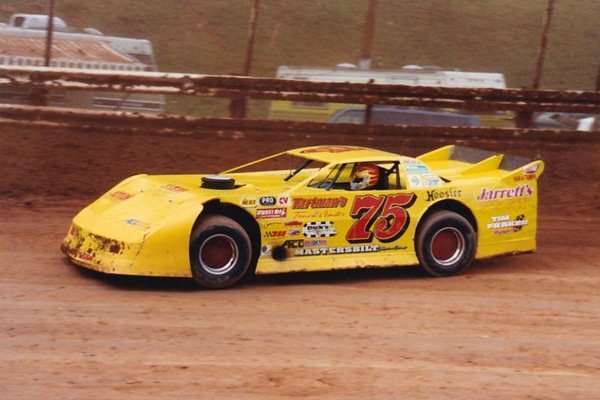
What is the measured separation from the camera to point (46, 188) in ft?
42.4

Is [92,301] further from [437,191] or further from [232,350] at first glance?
[437,191]

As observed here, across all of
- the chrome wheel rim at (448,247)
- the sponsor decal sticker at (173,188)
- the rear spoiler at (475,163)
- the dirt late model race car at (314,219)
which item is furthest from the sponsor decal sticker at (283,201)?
the rear spoiler at (475,163)

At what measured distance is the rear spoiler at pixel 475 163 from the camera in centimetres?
1041

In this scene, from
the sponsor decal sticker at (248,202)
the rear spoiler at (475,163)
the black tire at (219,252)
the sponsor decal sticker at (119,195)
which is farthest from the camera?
the rear spoiler at (475,163)

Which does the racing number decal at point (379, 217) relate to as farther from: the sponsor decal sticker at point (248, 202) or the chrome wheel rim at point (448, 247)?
the sponsor decal sticker at point (248, 202)

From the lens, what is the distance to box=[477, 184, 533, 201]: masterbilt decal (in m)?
10.0

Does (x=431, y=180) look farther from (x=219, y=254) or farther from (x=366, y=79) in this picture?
(x=366, y=79)

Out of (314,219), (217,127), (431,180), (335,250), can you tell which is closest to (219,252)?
(314,219)

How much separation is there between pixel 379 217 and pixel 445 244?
77 centimetres

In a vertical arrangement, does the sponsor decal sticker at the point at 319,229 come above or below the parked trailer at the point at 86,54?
below

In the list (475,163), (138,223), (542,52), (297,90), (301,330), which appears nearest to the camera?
(301,330)

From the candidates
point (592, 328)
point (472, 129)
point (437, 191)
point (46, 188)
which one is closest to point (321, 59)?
point (472, 129)

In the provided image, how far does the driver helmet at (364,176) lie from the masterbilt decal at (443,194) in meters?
0.51

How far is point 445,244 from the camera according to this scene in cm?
985
